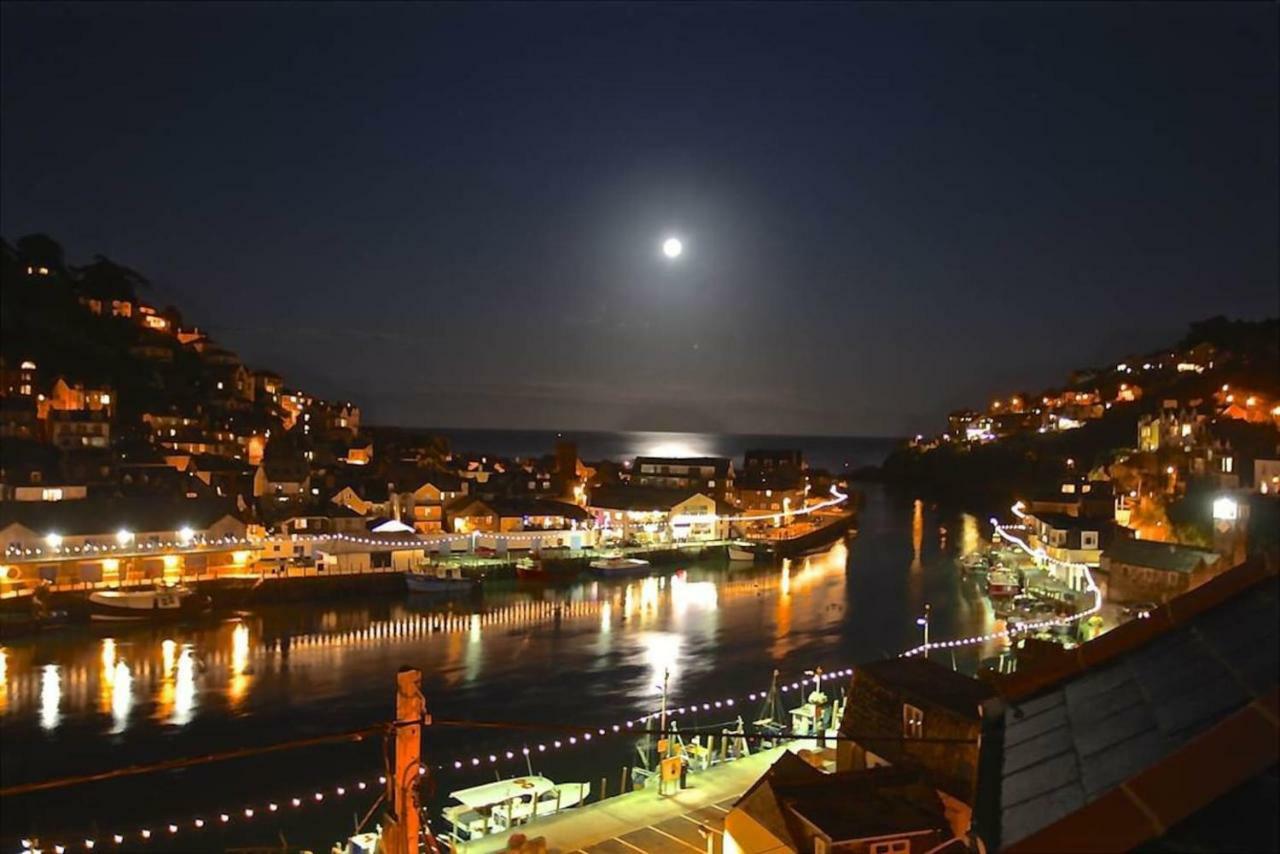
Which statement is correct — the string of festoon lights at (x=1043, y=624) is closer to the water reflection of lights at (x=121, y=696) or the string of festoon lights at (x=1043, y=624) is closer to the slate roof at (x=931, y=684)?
the slate roof at (x=931, y=684)

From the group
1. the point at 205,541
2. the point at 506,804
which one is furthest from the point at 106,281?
the point at 506,804

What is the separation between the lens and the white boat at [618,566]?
1243 inches

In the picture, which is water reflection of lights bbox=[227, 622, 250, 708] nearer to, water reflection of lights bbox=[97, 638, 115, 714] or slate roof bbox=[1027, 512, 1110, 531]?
water reflection of lights bbox=[97, 638, 115, 714]

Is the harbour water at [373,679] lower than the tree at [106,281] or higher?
lower

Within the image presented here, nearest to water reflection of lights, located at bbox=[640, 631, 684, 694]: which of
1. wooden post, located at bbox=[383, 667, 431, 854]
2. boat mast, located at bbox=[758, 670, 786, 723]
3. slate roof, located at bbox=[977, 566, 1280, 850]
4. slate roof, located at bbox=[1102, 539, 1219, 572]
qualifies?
boat mast, located at bbox=[758, 670, 786, 723]

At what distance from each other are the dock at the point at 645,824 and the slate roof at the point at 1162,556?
14.8 metres

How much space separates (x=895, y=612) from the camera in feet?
82.0

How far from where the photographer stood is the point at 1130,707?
1.85 metres

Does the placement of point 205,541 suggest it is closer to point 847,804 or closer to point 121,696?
point 121,696

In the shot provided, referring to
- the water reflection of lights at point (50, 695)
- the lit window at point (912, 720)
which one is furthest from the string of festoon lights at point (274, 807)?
the water reflection of lights at point (50, 695)

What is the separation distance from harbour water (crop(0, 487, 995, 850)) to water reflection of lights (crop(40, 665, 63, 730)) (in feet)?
0.19

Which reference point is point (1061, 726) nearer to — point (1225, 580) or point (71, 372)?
point (1225, 580)

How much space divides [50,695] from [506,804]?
1124cm

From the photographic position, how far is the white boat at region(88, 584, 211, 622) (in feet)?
73.0
